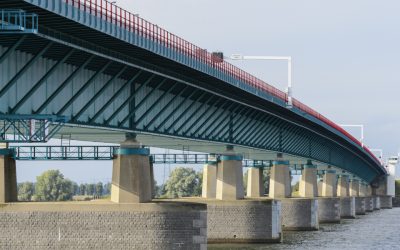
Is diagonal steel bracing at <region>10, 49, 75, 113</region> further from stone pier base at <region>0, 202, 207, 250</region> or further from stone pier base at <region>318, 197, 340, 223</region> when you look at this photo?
stone pier base at <region>318, 197, 340, 223</region>

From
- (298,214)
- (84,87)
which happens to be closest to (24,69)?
(84,87)

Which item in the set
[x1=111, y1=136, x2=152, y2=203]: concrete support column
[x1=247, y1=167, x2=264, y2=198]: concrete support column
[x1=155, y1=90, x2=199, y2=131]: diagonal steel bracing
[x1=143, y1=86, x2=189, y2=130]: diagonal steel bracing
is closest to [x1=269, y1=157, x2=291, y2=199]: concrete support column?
[x1=247, y1=167, x2=264, y2=198]: concrete support column

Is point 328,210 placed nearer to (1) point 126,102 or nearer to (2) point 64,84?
(1) point 126,102

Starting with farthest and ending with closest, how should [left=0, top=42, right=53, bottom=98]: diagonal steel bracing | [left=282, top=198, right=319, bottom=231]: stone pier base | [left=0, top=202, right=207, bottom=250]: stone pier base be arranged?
[left=282, top=198, right=319, bottom=231]: stone pier base → [left=0, top=202, right=207, bottom=250]: stone pier base → [left=0, top=42, right=53, bottom=98]: diagonal steel bracing

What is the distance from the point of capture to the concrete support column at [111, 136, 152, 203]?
67438mm

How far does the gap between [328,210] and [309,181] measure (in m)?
7.24

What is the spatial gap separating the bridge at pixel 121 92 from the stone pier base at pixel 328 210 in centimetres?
4479

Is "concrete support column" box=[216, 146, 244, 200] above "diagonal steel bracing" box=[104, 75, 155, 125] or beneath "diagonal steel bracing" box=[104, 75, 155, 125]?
beneath

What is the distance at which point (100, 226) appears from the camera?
66.6 metres

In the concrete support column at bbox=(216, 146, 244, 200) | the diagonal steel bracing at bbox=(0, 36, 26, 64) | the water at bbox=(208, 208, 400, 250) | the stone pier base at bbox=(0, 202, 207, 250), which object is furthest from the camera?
the concrete support column at bbox=(216, 146, 244, 200)

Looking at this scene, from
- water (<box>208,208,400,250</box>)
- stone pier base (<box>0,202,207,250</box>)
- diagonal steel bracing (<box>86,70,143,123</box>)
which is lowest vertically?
water (<box>208,208,400,250</box>)

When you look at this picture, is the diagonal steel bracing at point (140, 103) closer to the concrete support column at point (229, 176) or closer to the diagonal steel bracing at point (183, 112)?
the diagonal steel bracing at point (183, 112)

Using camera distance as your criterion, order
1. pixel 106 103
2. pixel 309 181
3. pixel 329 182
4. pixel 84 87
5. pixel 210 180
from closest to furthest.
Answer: pixel 84 87
pixel 106 103
pixel 210 180
pixel 309 181
pixel 329 182

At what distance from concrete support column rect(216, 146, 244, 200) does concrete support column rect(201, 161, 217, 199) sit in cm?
990
